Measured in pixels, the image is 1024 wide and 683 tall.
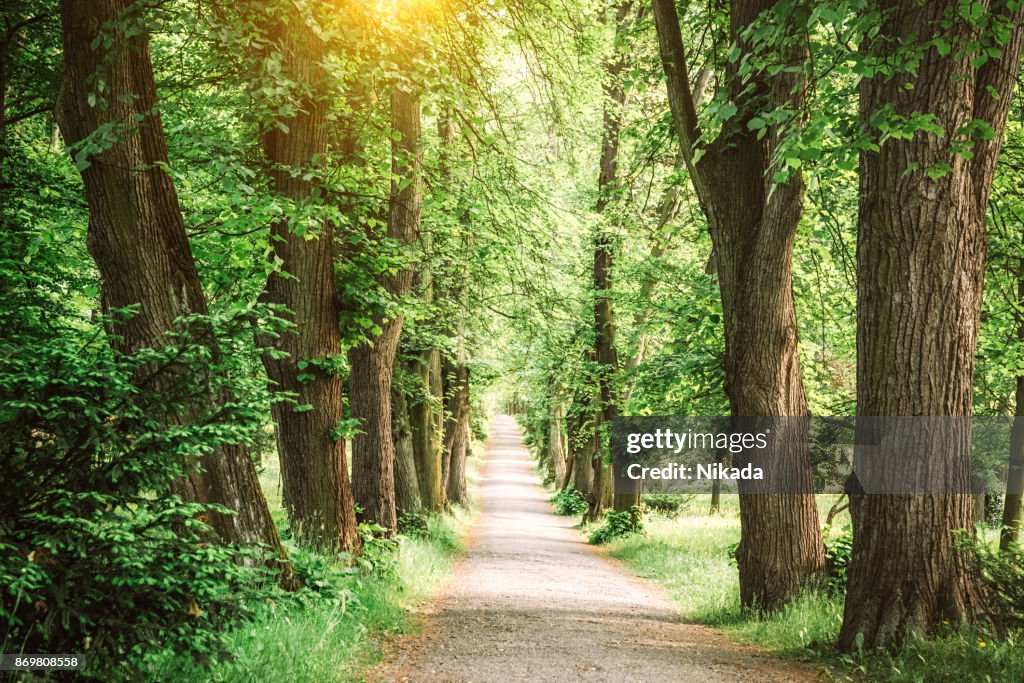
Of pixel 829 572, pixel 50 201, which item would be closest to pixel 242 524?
pixel 50 201

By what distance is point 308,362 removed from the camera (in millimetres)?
8867

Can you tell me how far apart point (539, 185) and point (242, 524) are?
27.3 feet

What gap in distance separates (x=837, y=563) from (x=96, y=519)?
26.6 ft

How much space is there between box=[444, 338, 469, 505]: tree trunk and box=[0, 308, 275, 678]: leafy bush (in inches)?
776

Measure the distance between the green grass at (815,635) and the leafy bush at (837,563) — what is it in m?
0.18

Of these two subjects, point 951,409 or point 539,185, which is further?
point 539,185

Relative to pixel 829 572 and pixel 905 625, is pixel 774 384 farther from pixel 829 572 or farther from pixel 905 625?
pixel 905 625

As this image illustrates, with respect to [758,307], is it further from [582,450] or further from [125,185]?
[582,450]

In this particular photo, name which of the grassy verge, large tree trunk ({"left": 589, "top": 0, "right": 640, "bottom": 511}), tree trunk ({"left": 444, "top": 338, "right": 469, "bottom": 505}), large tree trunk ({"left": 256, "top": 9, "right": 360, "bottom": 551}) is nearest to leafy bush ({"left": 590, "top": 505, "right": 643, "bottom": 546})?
large tree trunk ({"left": 589, "top": 0, "right": 640, "bottom": 511})

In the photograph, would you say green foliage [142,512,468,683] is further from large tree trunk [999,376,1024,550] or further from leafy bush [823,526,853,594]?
large tree trunk [999,376,1024,550]

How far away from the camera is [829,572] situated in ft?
29.8

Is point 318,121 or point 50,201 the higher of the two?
point 318,121

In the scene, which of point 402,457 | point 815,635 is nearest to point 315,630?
point 815,635
